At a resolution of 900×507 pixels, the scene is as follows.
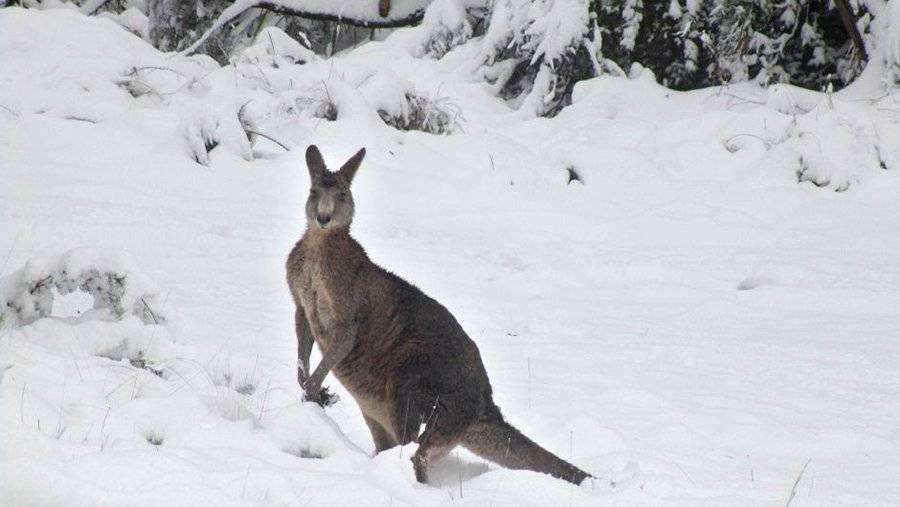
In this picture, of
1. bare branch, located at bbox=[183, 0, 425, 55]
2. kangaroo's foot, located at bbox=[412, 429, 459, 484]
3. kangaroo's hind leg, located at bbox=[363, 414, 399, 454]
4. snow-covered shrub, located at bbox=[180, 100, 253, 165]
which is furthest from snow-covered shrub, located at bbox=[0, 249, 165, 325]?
bare branch, located at bbox=[183, 0, 425, 55]

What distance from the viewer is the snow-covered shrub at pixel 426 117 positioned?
36.3 ft

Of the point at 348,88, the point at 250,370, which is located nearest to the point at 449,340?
the point at 250,370

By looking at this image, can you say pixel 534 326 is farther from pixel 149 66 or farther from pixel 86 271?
pixel 149 66

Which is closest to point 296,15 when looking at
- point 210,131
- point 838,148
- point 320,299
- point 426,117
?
point 426,117

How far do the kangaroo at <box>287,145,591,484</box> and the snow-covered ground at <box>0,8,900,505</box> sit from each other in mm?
181

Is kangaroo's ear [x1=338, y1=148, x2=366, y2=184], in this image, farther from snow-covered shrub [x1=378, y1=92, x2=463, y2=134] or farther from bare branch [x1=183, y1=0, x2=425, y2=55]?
bare branch [x1=183, y1=0, x2=425, y2=55]

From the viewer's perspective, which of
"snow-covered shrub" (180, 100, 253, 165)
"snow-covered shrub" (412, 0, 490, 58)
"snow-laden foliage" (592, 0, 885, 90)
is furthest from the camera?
"snow-covered shrub" (412, 0, 490, 58)

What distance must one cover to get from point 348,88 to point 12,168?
343 centimetres

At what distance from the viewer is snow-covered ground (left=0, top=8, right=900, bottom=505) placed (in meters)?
Result: 3.78

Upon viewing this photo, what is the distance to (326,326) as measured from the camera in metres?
4.43

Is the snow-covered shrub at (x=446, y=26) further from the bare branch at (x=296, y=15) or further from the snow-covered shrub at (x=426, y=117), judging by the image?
the snow-covered shrub at (x=426, y=117)

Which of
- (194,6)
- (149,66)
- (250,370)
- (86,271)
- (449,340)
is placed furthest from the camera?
(194,6)

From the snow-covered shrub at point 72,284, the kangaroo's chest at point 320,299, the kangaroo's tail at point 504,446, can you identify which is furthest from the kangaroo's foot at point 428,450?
the snow-covered shrub at point 72,284

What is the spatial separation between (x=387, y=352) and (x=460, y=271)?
12.6 ft
